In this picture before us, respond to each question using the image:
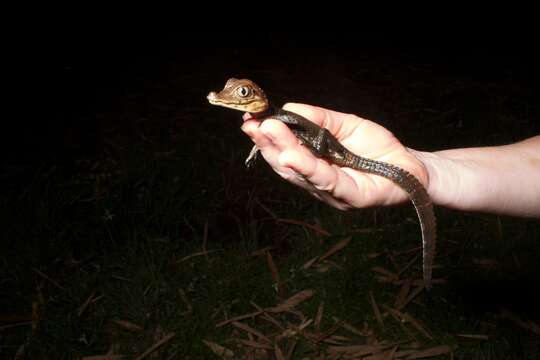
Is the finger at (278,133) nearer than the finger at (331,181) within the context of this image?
No

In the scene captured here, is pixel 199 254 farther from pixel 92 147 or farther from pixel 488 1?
pixel 488 1

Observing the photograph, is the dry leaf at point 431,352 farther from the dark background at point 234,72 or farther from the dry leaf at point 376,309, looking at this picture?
the dark background at point 234,72

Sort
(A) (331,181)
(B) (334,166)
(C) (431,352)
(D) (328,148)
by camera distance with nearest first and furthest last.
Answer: (A) (331,181) < (B) (334,166) < (D) (328,148) < (C) (431,352)

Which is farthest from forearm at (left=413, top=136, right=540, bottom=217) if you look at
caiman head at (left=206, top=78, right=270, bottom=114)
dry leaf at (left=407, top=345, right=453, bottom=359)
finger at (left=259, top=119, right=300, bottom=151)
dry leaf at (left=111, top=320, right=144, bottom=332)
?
dry leaf at (left=111, top=320, right=144, bottom=332)

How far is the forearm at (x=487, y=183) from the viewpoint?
10.7ft

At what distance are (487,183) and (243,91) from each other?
6.64 ft

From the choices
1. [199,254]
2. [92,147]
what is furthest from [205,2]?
[199,254]

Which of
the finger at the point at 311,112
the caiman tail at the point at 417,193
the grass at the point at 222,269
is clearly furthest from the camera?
the grass at the point at 222,269

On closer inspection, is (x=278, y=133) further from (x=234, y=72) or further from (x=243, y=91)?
(x=234, y=72)

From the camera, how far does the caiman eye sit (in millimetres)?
3287

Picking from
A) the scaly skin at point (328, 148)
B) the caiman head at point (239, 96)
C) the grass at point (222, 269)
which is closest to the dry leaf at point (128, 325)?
the grass at point (222, 269)

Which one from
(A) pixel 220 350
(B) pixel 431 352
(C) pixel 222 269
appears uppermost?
(C) pixel 222 269

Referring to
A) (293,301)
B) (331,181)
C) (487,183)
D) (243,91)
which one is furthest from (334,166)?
(293,301)

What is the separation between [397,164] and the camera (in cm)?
329
